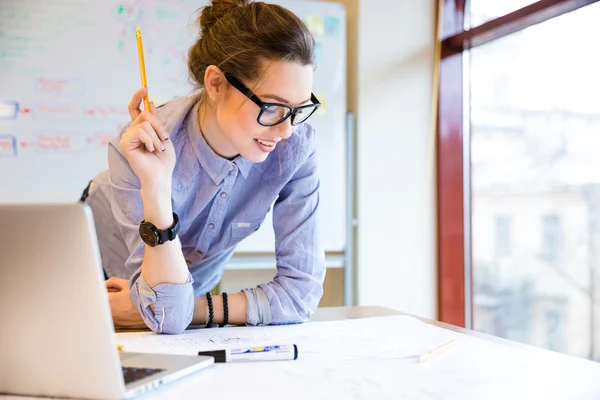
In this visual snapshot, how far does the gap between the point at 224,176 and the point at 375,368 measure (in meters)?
0.61

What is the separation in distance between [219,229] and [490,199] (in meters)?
2.13

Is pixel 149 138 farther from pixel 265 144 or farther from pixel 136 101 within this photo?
pixel 265 144

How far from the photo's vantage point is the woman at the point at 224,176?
1.23 meters

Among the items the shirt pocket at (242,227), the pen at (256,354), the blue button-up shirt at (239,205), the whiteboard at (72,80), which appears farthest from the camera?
the whiteboard at (72,80)

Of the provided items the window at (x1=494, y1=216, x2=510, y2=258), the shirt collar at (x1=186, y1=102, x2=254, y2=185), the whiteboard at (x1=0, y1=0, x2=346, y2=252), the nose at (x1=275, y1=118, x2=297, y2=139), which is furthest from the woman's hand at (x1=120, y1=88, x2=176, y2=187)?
the window at (x1=494, y1=216, x2=510, y2=258)

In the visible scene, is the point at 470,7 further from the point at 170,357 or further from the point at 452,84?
the point at 170,357

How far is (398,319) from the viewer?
136 centimetres

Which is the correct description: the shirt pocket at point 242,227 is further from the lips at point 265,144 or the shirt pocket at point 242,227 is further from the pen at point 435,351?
the pen at point 435,351

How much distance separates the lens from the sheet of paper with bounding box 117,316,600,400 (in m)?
0.79

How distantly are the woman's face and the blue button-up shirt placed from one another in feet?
0.24

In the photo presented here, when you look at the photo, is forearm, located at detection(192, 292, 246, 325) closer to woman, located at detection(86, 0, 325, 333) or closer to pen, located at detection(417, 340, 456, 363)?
woman, located at detection(86, 0, 325, 333)

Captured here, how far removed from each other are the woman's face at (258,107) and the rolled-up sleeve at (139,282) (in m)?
0.22

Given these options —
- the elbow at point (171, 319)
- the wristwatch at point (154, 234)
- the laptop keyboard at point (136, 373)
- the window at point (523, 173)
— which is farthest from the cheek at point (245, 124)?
the window at point (523, 173)

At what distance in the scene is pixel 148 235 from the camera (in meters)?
1.21
